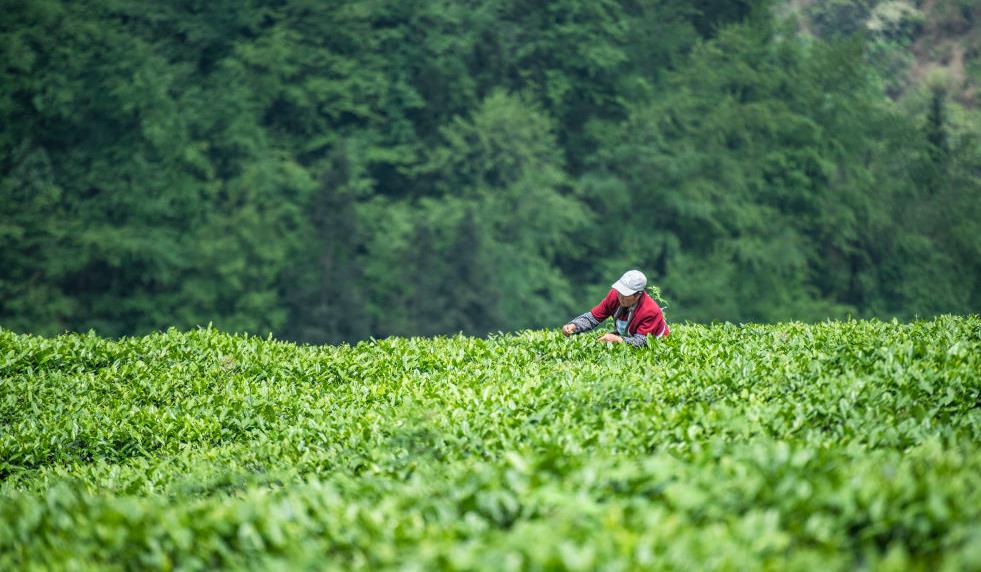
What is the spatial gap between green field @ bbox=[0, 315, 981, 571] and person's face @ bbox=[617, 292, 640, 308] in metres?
0.47

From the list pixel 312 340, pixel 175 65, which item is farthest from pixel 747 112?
pixel 175 65

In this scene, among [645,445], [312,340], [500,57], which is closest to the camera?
[645,445]

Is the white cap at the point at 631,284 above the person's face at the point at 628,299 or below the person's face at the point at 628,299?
above

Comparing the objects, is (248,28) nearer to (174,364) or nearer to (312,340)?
(312,340)

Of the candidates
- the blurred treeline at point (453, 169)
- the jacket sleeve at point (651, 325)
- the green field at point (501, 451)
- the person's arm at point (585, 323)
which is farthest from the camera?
the blurred treeline at point (453, 169)

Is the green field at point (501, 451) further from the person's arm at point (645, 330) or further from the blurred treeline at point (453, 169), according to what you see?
the blurred treeline at point (453, 169)

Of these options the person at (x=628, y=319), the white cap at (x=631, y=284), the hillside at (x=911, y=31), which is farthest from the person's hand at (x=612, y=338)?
the hillside at (x=911, y=31)

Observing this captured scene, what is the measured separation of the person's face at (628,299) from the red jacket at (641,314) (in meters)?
0.12

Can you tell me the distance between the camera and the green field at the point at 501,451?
15.5ft

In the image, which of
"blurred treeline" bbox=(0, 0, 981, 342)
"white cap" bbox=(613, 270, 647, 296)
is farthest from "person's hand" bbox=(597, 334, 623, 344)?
"blurred treeline" bbox=(0, 0, 981, 342)

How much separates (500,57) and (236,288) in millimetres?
21991

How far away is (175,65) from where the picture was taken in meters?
52.8

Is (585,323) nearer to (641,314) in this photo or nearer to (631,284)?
(641,314)

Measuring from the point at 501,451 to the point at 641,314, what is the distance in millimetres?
4202
